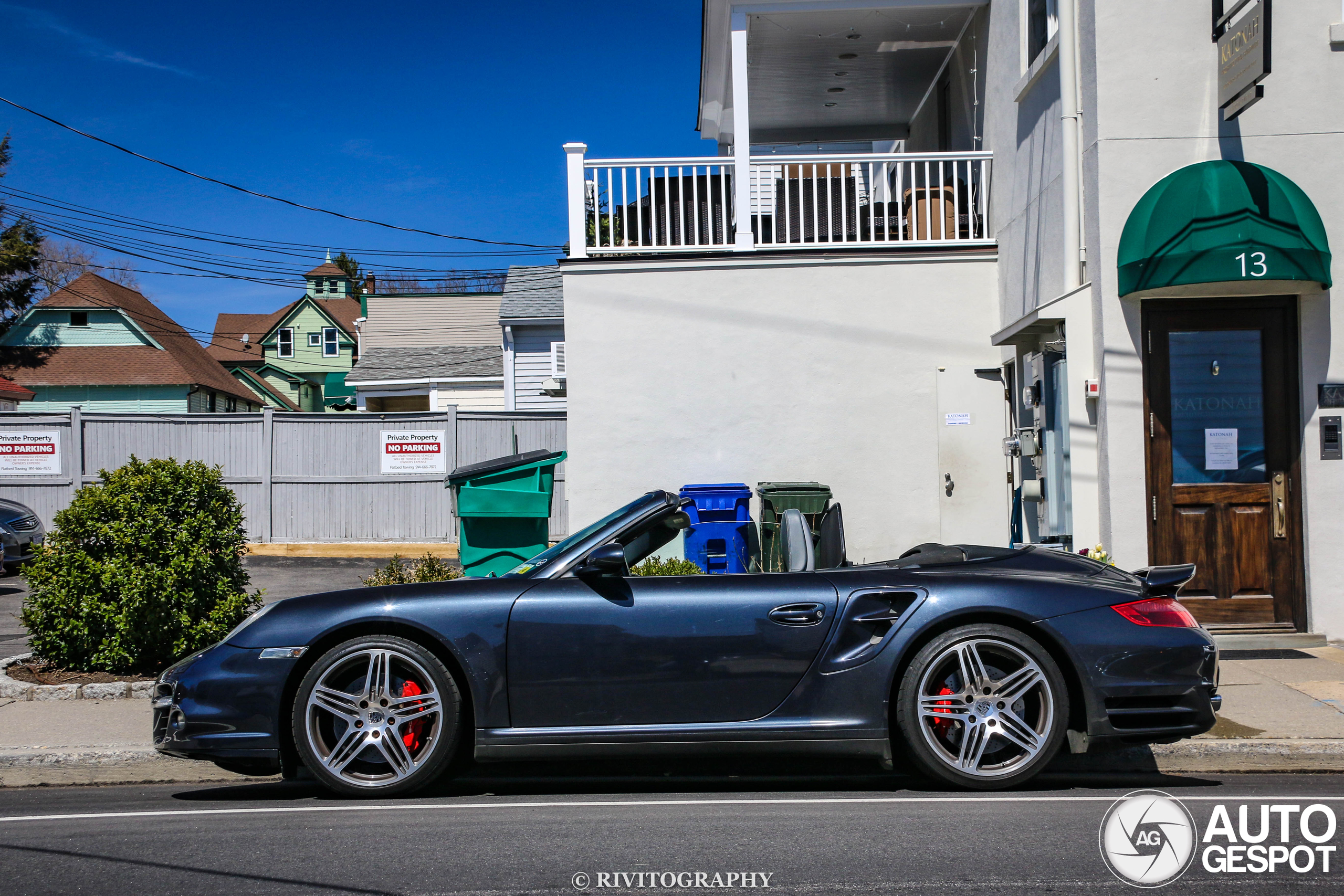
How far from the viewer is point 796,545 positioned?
187 inches

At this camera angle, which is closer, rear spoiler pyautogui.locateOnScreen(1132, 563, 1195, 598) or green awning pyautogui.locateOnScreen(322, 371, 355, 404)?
rear spoiler pyautogui.locateOnScreen(1132, 563, 1195, 598)

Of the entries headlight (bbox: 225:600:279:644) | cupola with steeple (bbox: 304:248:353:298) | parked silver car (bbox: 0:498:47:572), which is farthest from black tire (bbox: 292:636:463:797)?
cupola with steeple (bbox: 304:248:353:298)

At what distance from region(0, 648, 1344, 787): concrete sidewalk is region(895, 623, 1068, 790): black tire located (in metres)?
0.46

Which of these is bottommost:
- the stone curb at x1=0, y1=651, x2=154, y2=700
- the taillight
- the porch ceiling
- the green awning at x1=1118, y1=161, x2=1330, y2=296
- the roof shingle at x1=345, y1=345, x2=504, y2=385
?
the stone curb at x1=0, y1=651, x2=154, y2=700

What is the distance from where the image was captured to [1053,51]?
8562 millimetres

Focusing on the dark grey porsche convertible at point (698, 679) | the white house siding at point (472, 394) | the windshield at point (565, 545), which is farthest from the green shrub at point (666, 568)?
the white house siding at point (472, 394)

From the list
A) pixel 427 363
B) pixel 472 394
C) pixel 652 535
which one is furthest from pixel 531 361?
pixel 652 535

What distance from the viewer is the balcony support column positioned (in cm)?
1054

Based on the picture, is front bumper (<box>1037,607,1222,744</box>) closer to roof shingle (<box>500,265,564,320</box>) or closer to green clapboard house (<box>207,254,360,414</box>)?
roof shingle (<box>500,265,564,320</box>)

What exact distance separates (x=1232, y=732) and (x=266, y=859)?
14.8 ft

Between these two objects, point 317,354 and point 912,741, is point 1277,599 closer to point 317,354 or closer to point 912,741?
point 912,741

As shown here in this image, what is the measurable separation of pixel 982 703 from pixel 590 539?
1805mm

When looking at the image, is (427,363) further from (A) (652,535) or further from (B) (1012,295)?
(A) (652,535)

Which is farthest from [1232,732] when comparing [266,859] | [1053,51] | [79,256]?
[79,256]
